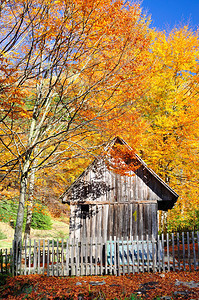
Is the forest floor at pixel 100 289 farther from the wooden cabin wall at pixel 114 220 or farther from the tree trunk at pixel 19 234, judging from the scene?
the wooden cabin wall at pixel 114 220

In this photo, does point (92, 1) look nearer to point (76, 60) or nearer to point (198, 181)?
point (76, 60)

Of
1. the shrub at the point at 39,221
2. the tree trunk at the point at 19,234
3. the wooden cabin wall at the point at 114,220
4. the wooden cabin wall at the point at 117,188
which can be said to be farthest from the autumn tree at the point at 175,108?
the shrub at the point at 39,221

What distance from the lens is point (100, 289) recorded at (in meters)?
7.57

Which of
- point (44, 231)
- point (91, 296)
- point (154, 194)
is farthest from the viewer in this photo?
point (44, 231)

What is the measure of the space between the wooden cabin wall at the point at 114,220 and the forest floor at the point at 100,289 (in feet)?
10.7

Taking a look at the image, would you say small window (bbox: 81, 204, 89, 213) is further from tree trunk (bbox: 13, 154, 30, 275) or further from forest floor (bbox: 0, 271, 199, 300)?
forest floor (bbox: 0, 271, 199, 300)

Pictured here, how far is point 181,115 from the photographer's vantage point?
54.2 feet

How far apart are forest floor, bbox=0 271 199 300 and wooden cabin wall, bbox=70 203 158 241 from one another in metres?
3.27

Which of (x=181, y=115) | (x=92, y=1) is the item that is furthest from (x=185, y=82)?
(x=92, y=1)

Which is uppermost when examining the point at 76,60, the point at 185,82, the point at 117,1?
the point at 185,82

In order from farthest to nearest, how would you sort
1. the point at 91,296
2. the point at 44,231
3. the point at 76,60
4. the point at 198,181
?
the point at 44,231
the point at 198,181
the point at 76,60
the point at 91,296

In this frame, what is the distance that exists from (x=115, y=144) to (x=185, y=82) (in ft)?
29.8

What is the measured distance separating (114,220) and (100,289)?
565cm

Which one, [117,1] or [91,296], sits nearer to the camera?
[91,296]
